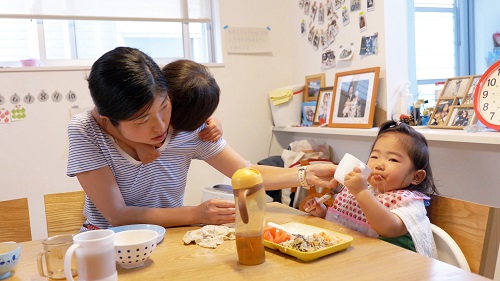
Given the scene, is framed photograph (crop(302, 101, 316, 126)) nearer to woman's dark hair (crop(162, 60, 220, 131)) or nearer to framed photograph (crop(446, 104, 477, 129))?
framed photograph (crop(446, 104, 477, 129))

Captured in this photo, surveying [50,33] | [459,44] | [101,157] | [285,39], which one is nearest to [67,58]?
[50,33]

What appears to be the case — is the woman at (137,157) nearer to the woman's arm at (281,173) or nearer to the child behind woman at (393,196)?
the woman's arm at (281,173)

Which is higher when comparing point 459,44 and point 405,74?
point 459,44

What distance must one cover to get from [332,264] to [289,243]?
0.41 feet

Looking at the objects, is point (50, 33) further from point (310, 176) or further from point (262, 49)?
point (310, 176)

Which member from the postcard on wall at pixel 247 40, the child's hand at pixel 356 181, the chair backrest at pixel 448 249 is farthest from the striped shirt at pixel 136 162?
the postcard on wall at pixel 247 40

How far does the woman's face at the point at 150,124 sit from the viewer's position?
124 centimetres

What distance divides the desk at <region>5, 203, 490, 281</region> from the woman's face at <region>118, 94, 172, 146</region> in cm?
33

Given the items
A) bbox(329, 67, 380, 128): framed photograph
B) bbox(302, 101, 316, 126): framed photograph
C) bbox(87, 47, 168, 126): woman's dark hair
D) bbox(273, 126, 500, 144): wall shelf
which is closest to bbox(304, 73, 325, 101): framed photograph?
bbox(302, 101, 316, 126): framed photograph

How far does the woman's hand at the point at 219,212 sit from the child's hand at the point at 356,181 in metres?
0.36

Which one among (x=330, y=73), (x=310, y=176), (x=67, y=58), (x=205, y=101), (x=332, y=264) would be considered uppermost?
(x=67, y=58)

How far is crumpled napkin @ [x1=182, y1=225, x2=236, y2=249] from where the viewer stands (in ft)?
3.91

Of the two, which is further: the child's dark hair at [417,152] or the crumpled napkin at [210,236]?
the child's dark hair at [417,152]

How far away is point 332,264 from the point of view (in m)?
1.01
